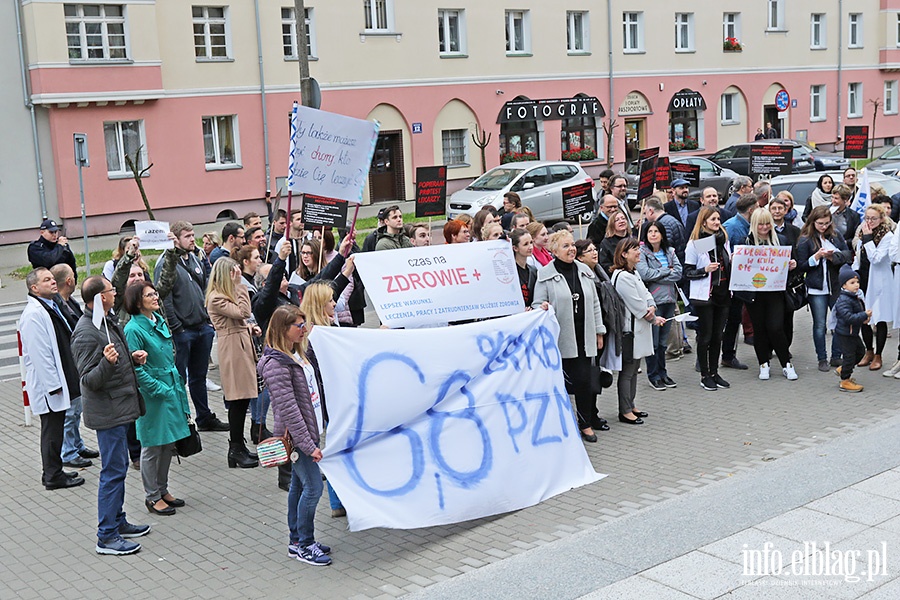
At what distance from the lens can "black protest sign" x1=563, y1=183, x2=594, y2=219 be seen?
1438cm

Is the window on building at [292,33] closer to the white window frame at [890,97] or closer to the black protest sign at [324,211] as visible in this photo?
the black protest sign at [324,211]

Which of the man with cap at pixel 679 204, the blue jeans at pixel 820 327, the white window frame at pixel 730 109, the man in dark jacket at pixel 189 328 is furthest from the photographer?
the white window frame at pixel 730 109

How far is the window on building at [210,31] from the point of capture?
30.2 meters

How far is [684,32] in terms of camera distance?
141 feet

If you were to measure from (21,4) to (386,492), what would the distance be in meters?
24.7

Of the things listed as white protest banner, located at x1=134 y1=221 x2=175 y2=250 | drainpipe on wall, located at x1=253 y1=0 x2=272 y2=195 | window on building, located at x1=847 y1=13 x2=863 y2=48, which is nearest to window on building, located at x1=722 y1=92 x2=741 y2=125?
window on building, located at x1=847 y1=13 x2=863 y2=48

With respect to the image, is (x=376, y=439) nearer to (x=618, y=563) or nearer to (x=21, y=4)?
(x=618, y=563)

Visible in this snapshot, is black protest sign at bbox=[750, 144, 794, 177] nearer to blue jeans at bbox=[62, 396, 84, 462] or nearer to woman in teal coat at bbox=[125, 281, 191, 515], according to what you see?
blue jeans at bbox=[62, 396, 84, 462]

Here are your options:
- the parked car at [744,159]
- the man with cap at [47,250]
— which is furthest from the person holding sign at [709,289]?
the parked car at [744,159]

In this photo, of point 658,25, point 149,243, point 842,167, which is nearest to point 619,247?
point 149,243

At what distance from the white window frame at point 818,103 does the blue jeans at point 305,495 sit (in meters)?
45.9

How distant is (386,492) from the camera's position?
6.89 m

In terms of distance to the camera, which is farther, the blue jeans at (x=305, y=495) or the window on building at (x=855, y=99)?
the window on building at (x=855, y=99)

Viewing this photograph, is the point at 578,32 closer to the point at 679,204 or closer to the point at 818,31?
the point at 818,31
